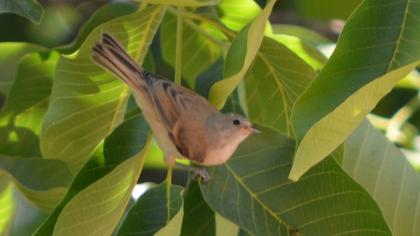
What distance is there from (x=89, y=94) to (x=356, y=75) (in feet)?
2.33

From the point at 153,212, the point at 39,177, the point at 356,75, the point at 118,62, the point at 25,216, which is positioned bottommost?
the point at 25,216

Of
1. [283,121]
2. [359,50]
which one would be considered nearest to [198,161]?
[283,121]

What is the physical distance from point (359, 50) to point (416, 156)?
123 centimetres

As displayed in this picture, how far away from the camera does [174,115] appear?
94.8 inches

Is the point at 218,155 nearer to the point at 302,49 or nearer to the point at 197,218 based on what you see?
the point at 197,218

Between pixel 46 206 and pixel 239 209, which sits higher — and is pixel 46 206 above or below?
below

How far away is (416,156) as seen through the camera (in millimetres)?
3219

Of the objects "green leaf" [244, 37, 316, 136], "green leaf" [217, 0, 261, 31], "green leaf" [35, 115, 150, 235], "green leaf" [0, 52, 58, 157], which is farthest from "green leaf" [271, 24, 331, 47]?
"green leaf" [35, 115, 150, 235]

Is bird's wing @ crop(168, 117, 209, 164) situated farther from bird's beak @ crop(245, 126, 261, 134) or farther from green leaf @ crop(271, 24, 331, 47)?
green leaf @ crop(271, 24, 331, 47)

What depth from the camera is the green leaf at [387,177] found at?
8.18 ft

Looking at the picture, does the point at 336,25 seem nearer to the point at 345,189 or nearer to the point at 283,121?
the point at 283,121

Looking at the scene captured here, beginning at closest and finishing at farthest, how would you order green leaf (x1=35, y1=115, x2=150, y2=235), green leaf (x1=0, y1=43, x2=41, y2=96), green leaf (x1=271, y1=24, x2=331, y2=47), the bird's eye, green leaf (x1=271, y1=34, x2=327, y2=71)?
green leaf (x1=35, y1=115, x2=150, y2=235) → the bird's eye → green leaf (x1=271, y1=34, x2=327, y2=71) → green leaf (x1=0, y1=43, x2=41, y2=96) → green leaf (x1=271, y1=24, x2=331, y2=47)

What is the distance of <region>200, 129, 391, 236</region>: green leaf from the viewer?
215 cm

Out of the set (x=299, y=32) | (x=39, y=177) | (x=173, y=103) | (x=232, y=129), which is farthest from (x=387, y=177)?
(x=299, y=32)
